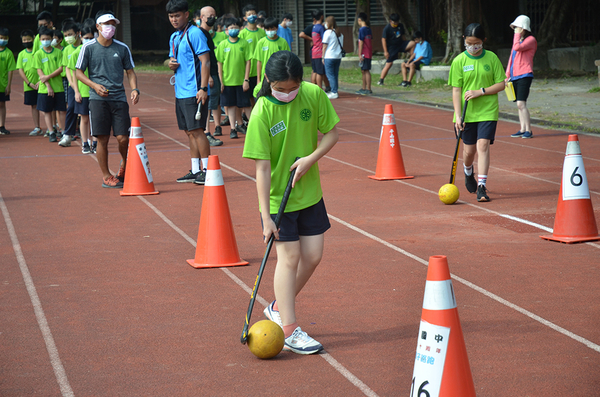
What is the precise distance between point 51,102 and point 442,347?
1203 centimetres

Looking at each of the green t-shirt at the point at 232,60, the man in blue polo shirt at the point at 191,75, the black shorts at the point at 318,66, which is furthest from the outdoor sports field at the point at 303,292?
the black shorts at the point at 318,66

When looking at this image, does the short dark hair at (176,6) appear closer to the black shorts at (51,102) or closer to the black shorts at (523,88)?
the black shorts at (51,102)

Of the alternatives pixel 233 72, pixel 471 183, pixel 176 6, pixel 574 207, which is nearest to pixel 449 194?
pixel 471 183

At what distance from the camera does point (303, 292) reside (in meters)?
5.66

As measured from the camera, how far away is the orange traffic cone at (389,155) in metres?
10.1

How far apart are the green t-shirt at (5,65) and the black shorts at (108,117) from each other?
6136mm

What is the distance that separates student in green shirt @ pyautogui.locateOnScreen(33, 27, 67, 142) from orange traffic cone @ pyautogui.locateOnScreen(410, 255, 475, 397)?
37.7 feet

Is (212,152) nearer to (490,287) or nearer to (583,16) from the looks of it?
(490,287)

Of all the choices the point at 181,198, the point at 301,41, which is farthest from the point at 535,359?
the point at 301,41

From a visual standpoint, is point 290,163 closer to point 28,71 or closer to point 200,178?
point 200,178

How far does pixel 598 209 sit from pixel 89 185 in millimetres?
6213

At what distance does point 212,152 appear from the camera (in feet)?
41.5

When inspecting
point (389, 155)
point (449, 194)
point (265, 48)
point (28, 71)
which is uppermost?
point (265, 48)

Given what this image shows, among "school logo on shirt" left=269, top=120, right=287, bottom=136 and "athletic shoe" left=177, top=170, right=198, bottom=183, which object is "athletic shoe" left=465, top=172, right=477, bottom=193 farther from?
"school logo on shirt" left=269, top=120, right=287, bottom=136
